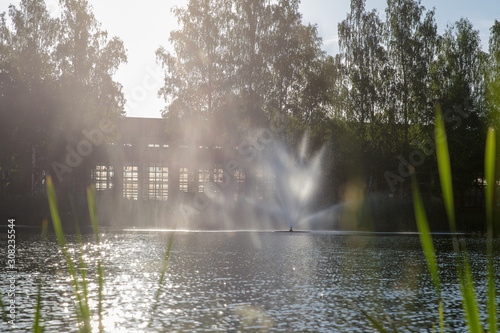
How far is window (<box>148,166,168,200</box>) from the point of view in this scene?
5381 cm

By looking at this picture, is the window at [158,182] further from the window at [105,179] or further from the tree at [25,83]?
the tree at [25,83]

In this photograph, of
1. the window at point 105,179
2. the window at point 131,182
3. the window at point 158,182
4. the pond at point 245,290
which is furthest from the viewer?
the window at point 158,182

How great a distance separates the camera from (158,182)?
178 ft

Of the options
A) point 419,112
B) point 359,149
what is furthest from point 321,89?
point 419,112

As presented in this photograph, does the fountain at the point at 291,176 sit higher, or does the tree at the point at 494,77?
the tree at the point at 494,77

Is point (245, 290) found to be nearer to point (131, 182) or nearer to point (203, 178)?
point (203, 178)

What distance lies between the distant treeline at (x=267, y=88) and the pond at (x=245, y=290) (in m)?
23.9

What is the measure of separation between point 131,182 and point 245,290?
45028mm

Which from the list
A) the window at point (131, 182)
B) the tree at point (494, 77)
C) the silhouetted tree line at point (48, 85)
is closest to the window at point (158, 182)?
the window at point (131, 182)

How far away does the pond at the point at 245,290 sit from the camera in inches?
262

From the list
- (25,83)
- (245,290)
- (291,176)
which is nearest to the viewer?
(245,290)

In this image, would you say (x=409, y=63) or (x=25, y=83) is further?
(x=409, y=63)

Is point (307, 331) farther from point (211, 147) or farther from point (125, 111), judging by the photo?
point (125, 111)

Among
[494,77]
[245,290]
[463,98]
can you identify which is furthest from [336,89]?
[245,290]
